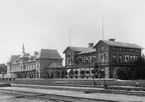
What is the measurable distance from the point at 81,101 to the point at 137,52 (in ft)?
136

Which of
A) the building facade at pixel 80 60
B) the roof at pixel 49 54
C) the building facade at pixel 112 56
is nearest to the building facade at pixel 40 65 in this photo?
the roof at pixel 49 54

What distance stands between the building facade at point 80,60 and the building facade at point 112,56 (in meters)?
2.38

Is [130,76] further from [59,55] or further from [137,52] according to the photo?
[59,55]

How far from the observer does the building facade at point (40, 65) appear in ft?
235

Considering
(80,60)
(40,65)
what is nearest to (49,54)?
(40,65)

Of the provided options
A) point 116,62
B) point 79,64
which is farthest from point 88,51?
point 116,62

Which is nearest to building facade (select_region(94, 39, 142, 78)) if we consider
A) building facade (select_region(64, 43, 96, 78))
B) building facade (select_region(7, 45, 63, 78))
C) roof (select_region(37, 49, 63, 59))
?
building facade (select_region(64, 43, 96, 78))

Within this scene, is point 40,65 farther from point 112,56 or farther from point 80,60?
point 112,56

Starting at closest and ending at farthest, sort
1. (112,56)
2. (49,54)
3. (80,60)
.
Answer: (112,56) < (80,60) < (49,54)

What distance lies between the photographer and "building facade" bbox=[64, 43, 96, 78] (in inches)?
2212

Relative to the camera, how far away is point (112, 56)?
52.1 metres

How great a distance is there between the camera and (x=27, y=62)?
83125 mm

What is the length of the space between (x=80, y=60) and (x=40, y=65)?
56.6ft

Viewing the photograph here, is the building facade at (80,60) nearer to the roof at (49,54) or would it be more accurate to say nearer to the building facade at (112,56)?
the building facade at (112,56)
